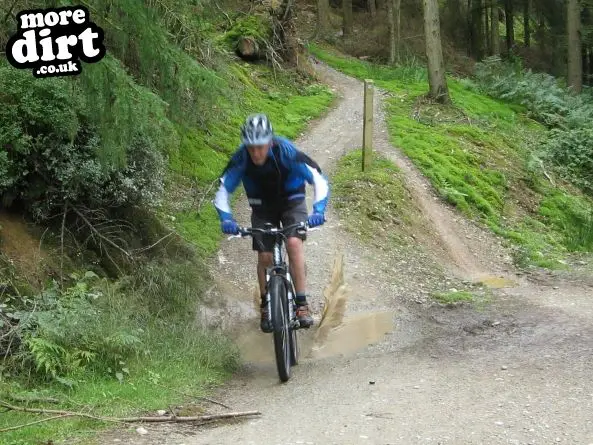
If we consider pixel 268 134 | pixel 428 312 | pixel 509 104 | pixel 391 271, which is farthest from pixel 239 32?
pixel 268 134

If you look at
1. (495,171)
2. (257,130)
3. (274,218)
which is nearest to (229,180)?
(274,218)

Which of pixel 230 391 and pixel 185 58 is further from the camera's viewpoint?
pixel 185 58

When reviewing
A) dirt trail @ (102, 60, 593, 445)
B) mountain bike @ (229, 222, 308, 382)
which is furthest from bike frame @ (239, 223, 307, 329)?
dirt trail @ (102, 60, 593, 445)

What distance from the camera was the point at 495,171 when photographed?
16.8 meters

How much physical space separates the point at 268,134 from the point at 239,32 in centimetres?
1683

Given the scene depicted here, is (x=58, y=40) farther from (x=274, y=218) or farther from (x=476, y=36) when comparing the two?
(x=476, y=36)

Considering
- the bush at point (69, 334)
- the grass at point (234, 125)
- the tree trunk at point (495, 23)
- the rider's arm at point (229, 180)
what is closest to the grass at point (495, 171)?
the grass at point (234, 125)

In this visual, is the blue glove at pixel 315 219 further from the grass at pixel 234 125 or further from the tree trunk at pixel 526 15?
the tree trunk at pixel 526 15

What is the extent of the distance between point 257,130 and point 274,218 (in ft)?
3.25

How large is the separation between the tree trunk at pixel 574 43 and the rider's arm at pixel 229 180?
2321 cm

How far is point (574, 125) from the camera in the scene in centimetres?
2261

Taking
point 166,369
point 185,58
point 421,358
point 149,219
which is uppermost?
point 185,58

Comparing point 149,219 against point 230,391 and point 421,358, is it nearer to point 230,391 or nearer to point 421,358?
point 230,391

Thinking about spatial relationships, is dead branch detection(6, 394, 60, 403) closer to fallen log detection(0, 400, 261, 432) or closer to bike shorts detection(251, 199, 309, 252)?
fallen log detection(0, 400, 261, 432)
